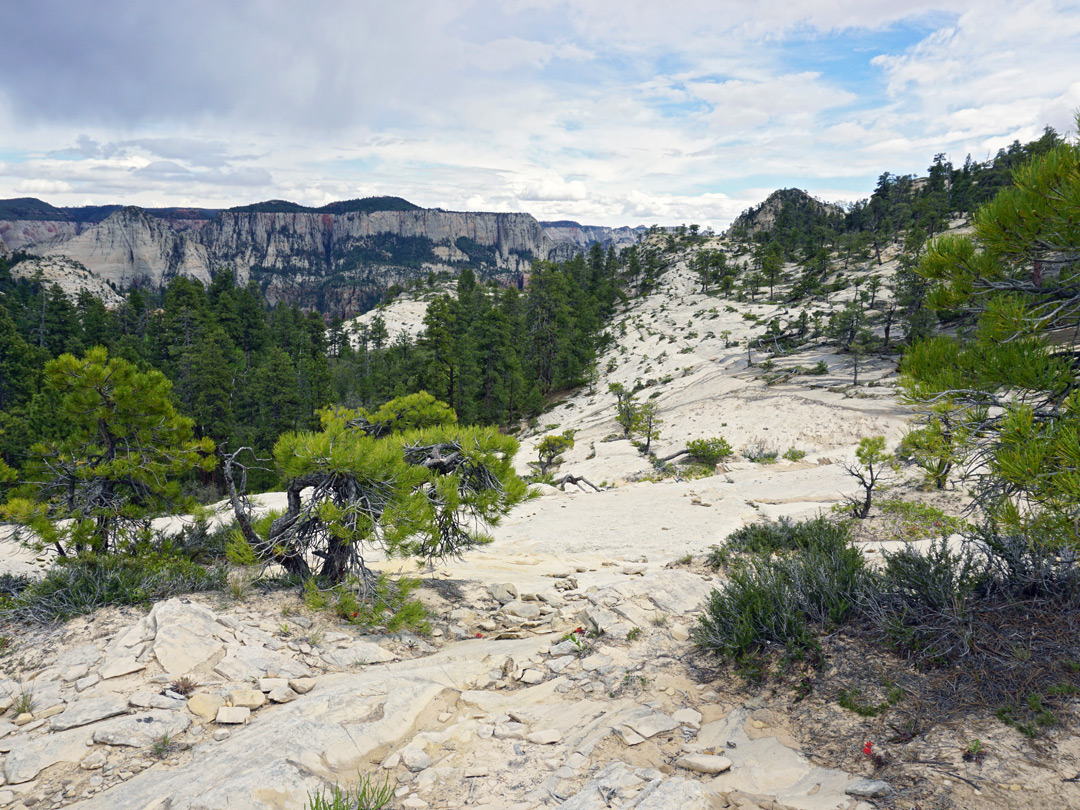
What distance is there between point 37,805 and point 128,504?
18.6ft

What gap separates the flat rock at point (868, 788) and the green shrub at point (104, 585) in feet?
25.2

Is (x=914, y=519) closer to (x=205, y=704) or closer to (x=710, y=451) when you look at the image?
(x=710, y=451)

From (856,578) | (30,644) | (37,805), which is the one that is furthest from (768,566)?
(30,644)

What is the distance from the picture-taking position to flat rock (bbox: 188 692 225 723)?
4.53m

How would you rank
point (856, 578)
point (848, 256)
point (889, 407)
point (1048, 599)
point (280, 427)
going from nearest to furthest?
1. point (1048, 599)
2. point (856, 578)
3. point (889, 407)
4. point (280, 427)
5. point (848, 256)

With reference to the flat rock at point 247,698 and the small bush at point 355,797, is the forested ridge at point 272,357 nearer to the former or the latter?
the flat rock at point 247,698

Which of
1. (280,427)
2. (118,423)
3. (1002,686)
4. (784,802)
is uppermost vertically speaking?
(118,423)

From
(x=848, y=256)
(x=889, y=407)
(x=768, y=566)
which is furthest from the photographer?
(x=848, y=256)

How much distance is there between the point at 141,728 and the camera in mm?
4246

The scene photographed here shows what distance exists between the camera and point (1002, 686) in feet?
12.2

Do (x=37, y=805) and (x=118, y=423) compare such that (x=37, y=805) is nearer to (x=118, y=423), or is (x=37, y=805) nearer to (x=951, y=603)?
(x=118, y=423)

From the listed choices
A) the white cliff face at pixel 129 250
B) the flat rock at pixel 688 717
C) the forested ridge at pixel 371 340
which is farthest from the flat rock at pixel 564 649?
the white cliff face at pixel 129 250

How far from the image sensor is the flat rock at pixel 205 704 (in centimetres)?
453

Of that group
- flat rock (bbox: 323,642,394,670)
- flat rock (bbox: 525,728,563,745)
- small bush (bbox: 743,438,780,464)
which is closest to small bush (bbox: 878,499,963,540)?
flat rock (bbox: 525,728,563,745)
